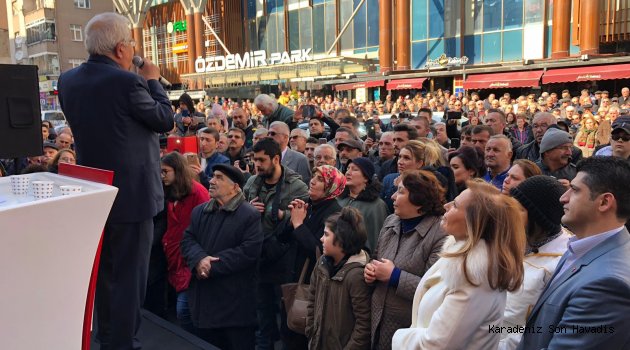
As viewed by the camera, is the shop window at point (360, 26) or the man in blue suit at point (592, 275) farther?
the shop window at point (360, 26)

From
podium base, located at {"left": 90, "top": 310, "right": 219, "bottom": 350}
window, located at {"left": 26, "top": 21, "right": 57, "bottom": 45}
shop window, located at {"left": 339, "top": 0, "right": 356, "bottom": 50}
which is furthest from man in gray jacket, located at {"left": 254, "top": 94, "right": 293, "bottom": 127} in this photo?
window, located at {"left": 26, "top": 21, "right": 57, "bottom": 45}

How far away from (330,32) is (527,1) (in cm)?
1218

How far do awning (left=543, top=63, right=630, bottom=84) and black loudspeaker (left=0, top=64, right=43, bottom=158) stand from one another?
69.9 ft

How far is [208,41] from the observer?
1619 inches

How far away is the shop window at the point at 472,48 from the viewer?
2727 cm

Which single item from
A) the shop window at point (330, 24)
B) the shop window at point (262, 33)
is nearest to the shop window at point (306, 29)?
the shop window at point (330, 24)

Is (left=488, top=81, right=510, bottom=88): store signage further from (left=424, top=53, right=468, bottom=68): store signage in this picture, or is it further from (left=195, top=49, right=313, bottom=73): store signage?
(left=195, top=49, right=313, bottom=73): store signage

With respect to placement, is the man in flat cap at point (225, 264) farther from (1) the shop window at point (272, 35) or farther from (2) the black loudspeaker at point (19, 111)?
(1) the shop window at point (272, 35)

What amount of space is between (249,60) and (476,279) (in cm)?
3407

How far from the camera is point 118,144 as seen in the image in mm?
2678

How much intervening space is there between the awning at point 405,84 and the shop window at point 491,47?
4.24m

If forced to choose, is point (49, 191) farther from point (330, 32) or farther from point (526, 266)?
point (330, 32)

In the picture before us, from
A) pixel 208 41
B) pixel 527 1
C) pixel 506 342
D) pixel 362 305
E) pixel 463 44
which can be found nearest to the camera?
pixel 506 342

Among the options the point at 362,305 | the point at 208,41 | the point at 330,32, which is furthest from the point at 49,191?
the point at 208,41
